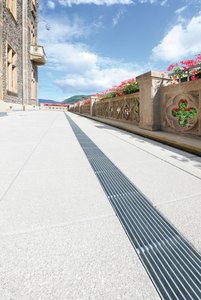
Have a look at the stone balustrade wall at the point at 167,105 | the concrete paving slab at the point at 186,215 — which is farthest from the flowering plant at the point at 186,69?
the concrete paving slab at the point at 186,215

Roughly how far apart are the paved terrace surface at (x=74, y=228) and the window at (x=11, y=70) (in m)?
13.5

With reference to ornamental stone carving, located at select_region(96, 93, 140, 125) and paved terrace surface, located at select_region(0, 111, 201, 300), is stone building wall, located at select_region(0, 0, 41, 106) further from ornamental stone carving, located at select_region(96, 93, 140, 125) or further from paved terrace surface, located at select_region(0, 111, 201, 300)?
paved terrace surface, located at select_region(0, 111, 201, 300)

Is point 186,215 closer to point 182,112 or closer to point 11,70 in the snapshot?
point 182,112

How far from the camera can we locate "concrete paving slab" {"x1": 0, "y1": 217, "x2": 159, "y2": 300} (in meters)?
0.88

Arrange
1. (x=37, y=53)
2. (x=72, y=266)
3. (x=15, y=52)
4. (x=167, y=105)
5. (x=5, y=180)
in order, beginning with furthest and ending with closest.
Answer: (x=37, y=53)
(x=15, y=52)
(x=167, y=105)
(x=5, y=180)
(x=72, y=266)

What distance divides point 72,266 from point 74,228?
1.07 ft

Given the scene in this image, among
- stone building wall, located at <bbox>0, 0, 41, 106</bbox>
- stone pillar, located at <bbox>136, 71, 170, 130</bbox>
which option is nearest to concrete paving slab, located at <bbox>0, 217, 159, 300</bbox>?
stone pillar, located at <bbox>136, 71, 170, 130</bbox>

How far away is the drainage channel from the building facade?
1207cm

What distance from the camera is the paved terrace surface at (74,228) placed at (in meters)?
0.92

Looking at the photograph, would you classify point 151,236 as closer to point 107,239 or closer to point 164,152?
point 107,239

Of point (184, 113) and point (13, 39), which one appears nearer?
point (184, 113)

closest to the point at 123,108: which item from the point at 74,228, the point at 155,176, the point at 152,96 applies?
the point at 152,96

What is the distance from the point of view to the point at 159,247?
3.97 feet

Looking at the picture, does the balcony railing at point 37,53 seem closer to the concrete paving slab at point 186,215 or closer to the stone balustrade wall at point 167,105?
the stone balustrade wall at point 167,105
